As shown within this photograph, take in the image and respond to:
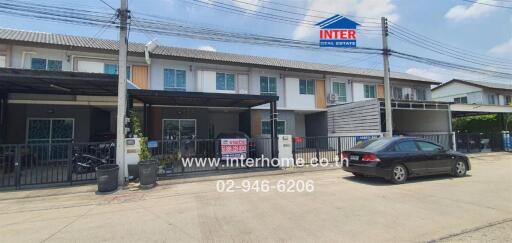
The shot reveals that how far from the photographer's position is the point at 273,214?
501cm

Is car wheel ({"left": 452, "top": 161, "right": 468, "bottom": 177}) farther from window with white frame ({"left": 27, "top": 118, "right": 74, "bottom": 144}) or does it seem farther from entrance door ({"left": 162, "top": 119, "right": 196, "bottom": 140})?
window with white frame ({"left": 27, "top": 118, "right": 74, "bottom": 144})

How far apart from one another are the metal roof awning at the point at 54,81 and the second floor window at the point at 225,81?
247 inches

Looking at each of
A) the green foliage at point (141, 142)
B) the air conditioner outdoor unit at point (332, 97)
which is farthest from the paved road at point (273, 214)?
the air conditioner outdoor unit at point (332, 97)

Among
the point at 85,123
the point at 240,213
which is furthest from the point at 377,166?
the point at 85,123

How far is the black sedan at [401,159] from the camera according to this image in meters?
7.45

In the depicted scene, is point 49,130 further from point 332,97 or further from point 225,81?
point 332,97

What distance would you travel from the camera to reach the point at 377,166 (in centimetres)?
735

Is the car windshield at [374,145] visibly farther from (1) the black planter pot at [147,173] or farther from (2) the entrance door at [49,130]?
(2) the entrance door at [49,130]

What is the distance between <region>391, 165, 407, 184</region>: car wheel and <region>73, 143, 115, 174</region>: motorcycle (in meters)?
9.52

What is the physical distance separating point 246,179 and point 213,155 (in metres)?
2.55

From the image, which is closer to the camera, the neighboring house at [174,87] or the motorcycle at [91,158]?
the motorcycle at [91,158]

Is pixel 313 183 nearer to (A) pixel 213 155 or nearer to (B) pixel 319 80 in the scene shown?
(A) pixel 213 155

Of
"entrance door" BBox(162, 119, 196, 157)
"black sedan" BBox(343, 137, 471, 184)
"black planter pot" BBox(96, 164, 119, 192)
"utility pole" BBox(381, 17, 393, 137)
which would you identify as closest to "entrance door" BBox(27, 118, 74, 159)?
"entrance door" BBox(162, 119, 196, 157)

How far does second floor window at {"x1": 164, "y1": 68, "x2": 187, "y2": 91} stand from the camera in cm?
1562
